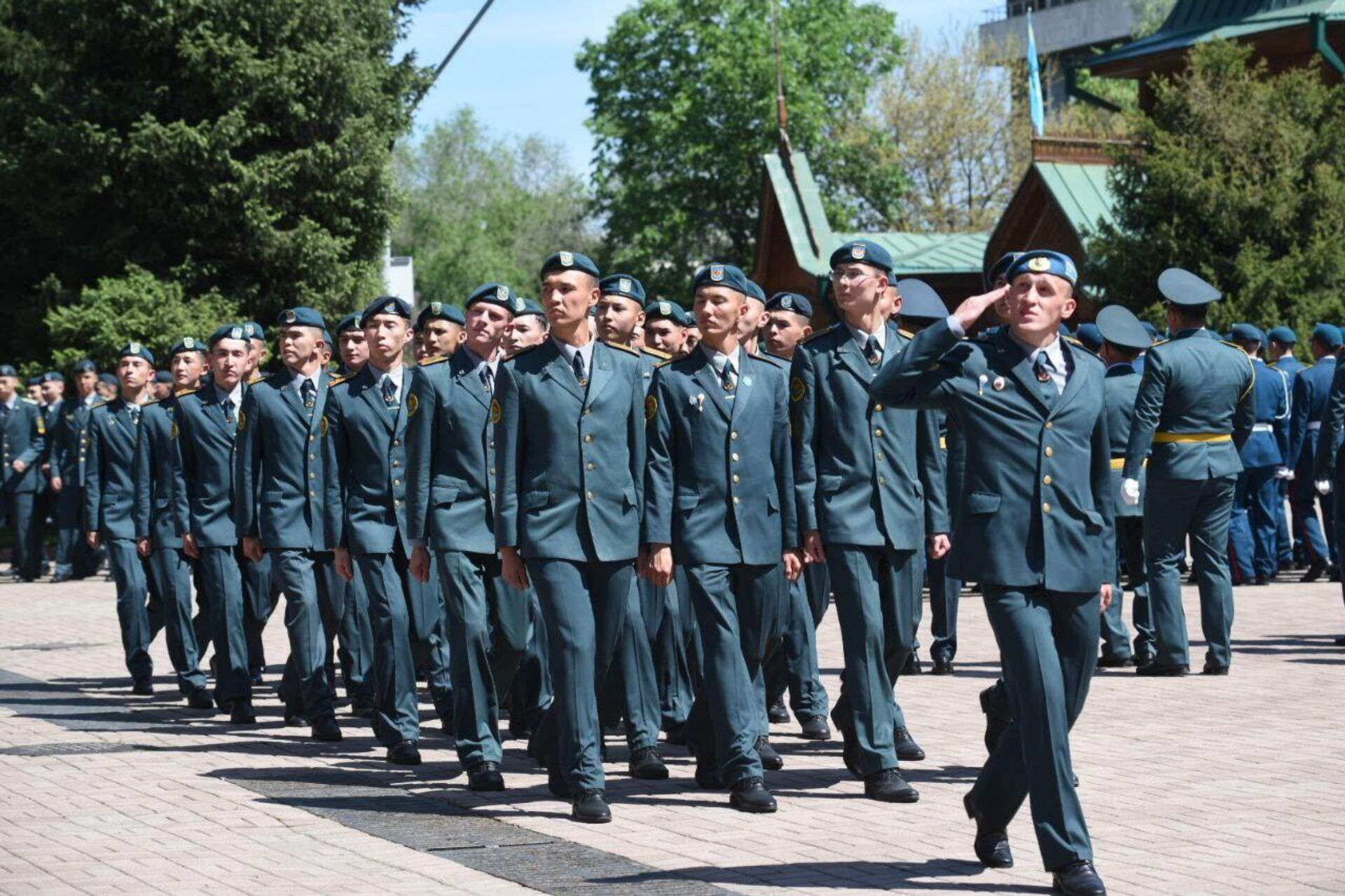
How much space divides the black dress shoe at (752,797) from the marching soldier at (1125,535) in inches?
202

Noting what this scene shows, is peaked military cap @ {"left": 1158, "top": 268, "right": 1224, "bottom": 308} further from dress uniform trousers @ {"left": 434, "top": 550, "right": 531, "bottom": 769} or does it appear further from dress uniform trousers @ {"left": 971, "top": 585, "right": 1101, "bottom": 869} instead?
dress uniform trousers @ {"left": 971, "top": 585, "right": 1101, "bottom": 869}

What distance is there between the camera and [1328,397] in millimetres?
14570

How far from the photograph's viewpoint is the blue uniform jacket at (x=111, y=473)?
14.3 metres

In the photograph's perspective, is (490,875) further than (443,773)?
Answer: No

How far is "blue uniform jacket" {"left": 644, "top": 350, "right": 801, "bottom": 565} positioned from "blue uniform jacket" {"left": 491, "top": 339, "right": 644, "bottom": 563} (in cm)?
13

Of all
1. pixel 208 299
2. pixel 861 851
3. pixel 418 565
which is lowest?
pixel 861 851

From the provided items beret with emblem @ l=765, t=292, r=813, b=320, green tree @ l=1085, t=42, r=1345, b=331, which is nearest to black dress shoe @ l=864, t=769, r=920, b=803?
beret with emblem @ l=765, t=292, r=813, b=320

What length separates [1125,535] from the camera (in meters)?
14.2

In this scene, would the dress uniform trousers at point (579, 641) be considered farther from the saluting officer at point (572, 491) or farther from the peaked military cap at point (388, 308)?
the peaked military cap at point (388, 308)

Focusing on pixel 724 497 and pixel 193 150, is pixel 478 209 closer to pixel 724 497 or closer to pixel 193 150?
pixel 193 150

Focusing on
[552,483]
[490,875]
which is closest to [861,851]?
[490,875]

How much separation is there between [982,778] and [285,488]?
5.41 meters

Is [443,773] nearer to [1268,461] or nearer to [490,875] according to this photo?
[490,875]

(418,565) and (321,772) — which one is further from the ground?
(418,565)
